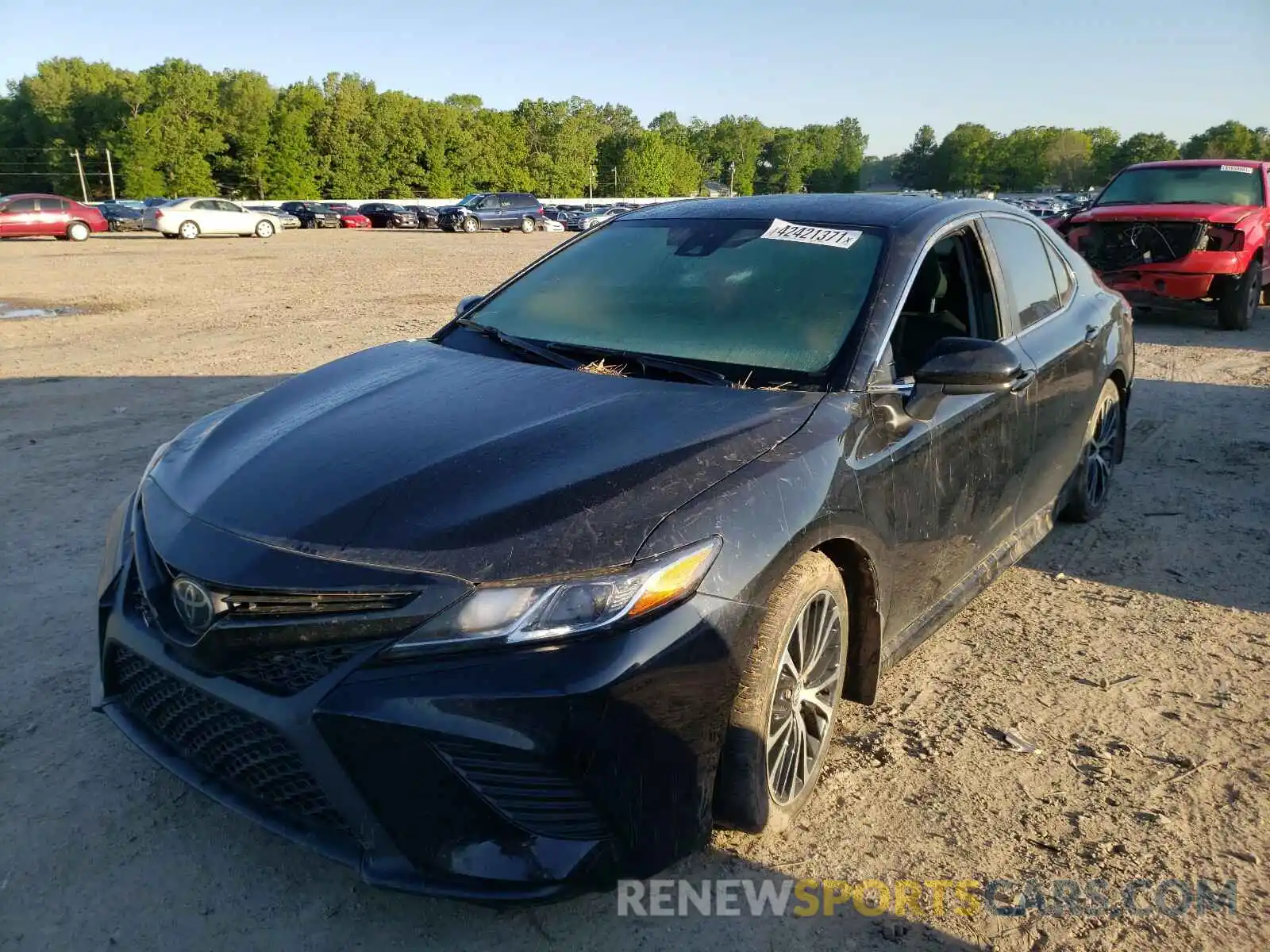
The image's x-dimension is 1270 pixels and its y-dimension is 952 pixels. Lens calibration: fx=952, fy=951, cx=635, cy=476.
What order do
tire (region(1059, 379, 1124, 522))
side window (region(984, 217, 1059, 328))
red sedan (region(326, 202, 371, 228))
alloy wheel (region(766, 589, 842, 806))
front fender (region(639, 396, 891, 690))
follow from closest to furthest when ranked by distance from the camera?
front fender (region(639, 396, 891, 690)), alloy wheel (region(766, 589, 842, 806)), side window (region(984, 217, 1059, 328)), tire (region(1059, 379, 1124, 522)), red sedan (region(326, 202, 371, 228))

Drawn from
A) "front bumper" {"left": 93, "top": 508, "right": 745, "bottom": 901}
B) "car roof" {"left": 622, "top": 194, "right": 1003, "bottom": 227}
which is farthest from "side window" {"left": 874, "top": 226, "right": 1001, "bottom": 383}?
"front bumper" {"left": 93, "top": 508, "right": 745, "bottom": 901}

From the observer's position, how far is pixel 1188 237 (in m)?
10.6

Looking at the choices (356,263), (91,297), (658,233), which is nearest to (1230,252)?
(658,233)

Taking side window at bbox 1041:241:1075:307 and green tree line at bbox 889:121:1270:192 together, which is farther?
green tree line at bbox 889:121:1270:192

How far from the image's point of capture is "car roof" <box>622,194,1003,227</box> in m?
3.46

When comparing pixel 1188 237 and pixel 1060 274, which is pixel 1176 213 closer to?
pixel 1188 237

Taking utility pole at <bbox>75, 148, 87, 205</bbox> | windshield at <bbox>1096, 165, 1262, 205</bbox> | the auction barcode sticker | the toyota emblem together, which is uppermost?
utility pole at <bbox>75, 148, 87, 205</bbox>

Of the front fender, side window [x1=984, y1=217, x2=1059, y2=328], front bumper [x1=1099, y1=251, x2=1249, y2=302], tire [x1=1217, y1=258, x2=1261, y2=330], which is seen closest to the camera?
the front fender

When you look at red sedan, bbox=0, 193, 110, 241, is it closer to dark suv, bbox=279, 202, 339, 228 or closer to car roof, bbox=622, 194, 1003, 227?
dark suv, bbox=279, 202, 339, 228

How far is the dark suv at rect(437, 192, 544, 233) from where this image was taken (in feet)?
149

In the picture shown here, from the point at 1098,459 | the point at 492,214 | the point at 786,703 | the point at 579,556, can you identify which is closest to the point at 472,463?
the point at 579,556

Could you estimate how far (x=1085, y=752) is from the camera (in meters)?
2.97

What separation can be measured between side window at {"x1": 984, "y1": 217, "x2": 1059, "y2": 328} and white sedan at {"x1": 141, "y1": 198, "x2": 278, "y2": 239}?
36.4m

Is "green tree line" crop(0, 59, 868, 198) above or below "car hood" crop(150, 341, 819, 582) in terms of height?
above
